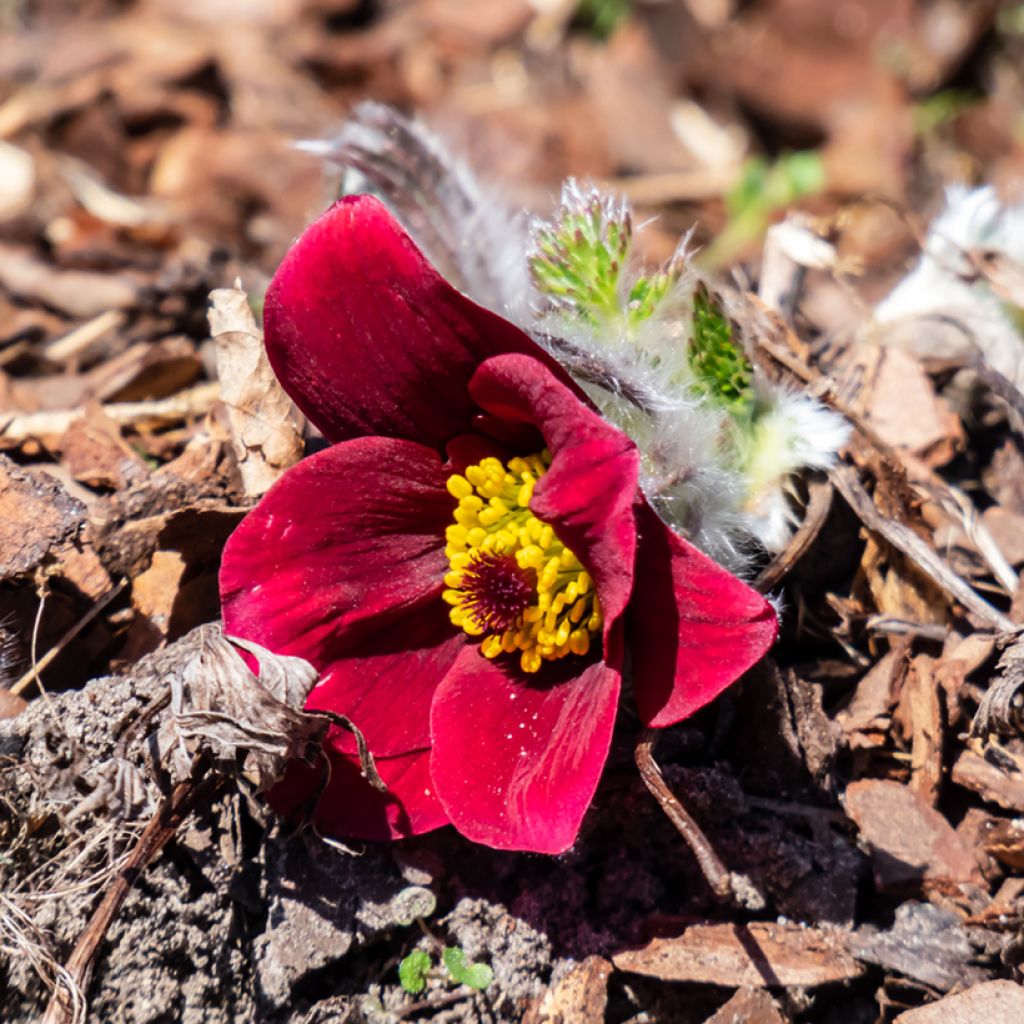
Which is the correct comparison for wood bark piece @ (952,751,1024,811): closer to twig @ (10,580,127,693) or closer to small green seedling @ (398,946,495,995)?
small green seedling @ (398,946,495,995)

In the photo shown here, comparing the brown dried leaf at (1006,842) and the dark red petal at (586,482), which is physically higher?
the dark red petal at (586,482)

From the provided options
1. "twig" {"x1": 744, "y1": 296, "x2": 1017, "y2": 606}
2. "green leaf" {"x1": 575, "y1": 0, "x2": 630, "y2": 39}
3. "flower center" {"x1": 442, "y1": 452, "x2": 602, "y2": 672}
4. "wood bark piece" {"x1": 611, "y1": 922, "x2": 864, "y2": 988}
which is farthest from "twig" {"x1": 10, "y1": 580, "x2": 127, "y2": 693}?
"green leaf" {"x1": 575, "y1": 0, "x2": 630, "y2": 39}

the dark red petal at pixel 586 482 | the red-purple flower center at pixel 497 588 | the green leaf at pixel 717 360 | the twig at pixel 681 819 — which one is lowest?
the twig at pixel 681 819

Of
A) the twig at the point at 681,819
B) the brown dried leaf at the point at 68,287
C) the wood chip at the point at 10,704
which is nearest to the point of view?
the twig at the point at 681,819

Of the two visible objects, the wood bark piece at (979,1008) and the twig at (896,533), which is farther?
the twig at (896,533)

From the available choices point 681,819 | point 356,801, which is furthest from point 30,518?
point 681,819

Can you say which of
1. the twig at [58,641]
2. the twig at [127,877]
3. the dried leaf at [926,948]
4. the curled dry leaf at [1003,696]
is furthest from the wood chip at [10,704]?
the curled dry leaf at [1003,696]

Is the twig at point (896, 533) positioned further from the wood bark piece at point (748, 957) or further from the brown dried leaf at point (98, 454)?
the brown dried leaf at point (98, 454)

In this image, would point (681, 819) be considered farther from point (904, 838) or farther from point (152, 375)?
point (152, 375)
